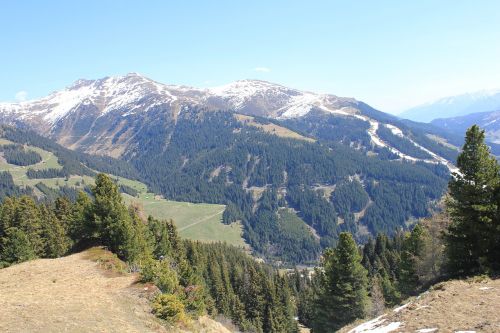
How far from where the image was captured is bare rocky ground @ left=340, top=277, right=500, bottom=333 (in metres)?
24.1

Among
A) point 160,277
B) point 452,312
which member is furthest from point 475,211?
point 160,277

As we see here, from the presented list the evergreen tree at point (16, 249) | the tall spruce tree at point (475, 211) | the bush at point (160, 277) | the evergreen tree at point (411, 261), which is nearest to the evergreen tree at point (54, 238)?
the evergreen tree at point (16, 249)

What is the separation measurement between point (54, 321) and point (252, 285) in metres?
80.7

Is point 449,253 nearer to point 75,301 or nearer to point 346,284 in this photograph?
point 346,284

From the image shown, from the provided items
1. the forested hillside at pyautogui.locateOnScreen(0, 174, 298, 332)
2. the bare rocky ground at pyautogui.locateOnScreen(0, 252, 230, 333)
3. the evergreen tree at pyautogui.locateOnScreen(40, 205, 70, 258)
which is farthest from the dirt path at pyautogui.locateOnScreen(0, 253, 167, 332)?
the evergreen tree at pyautogui.locateOnScreen(40, 205, 70, 258)

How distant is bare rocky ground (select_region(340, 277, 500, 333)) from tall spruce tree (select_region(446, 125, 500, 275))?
5.34 metres

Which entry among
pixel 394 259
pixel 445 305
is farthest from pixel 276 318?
pixel 445 305

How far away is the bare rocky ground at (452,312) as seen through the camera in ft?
79.0

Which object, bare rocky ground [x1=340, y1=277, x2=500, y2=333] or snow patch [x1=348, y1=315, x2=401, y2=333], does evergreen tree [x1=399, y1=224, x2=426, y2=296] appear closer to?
bare rocky ground [x1=340, y1=277, x2=500, y2=333]

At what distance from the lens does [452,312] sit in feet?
87.5

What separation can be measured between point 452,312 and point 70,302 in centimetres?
3029

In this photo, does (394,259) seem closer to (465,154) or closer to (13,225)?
(465,154)

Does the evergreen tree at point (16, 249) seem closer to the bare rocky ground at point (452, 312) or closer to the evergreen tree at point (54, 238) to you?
the evergreen tree at point (54, 238)

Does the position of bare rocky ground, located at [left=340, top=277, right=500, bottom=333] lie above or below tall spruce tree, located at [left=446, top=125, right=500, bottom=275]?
below
